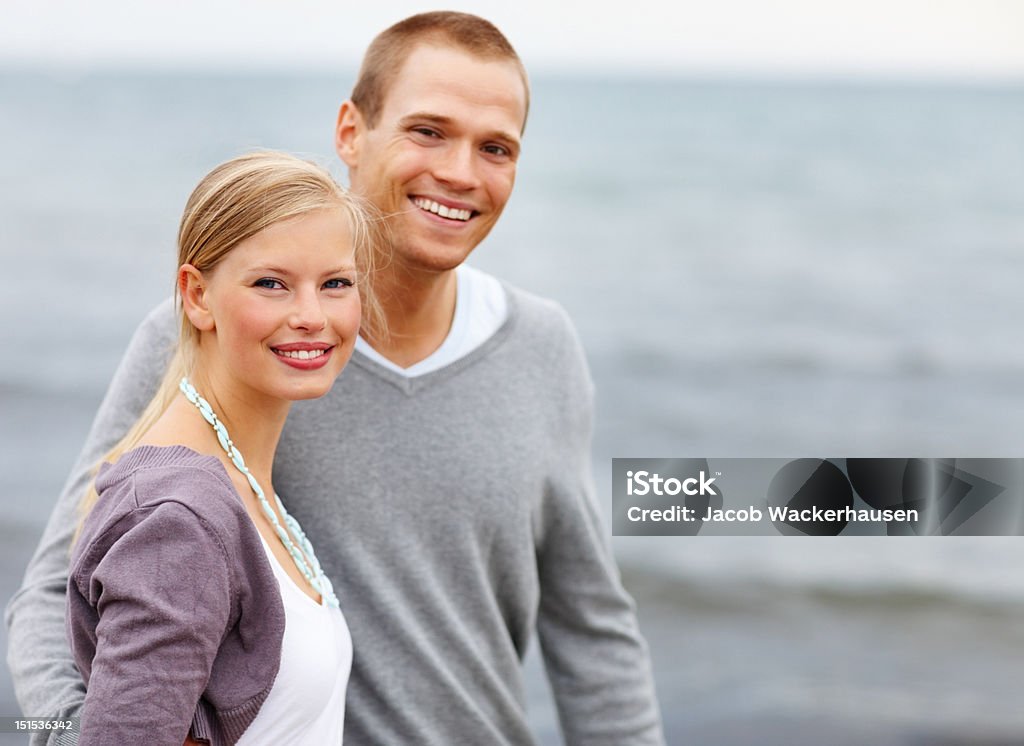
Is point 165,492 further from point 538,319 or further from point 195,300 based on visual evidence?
point 538,319

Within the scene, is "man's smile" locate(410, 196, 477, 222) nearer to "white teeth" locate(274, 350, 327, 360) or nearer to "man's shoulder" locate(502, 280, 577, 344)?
"man's shoulder" locate(502, 280, 577, 344)

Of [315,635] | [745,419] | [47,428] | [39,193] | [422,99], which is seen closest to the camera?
[315,635]

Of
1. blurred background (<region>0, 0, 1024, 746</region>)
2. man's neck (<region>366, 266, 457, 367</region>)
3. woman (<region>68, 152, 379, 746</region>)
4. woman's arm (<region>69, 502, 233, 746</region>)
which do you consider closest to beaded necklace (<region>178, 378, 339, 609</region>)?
woman (<region>68, 152, 379, 746</region>)

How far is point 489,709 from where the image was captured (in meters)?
2.06

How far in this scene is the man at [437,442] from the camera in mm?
1913

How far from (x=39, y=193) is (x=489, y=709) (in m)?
11.2

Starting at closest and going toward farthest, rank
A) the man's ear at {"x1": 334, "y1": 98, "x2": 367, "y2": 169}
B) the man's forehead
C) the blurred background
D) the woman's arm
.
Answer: the woman's arm → the man's forehead → the man's ear at {"x1": 334, "y1": 98, "x2": 367, "y2": 169} → the blurred background

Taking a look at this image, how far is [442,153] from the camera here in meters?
2.00

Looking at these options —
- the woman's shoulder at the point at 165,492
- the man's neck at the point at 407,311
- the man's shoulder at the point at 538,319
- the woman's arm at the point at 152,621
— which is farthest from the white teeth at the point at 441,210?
the woman's arm at the point at 152,621

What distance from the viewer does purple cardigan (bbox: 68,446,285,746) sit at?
3.99 ft

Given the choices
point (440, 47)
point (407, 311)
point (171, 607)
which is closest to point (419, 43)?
point (440, 47)

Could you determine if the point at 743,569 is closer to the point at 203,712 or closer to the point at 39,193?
the point at 203,712

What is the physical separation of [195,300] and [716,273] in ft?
33.3

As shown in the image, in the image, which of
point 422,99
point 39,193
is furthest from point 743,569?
point 39,193
